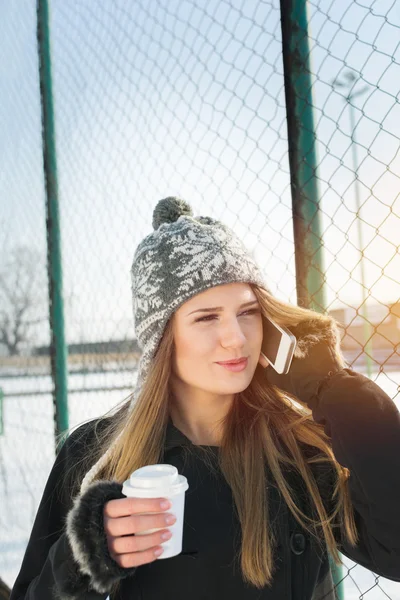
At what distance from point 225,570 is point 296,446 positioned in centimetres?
38

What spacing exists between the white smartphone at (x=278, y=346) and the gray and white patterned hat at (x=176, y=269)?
147mm

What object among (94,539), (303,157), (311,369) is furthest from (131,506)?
(303,157)

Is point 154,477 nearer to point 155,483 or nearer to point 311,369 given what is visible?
point 155,483

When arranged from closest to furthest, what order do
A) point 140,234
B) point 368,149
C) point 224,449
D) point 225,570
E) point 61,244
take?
point 225,570, point 368,149, point 224,449, point 140,234, point 61,244

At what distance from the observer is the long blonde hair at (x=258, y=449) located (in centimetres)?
135

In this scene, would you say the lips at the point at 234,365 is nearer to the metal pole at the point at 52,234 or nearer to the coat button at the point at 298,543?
the coat button at the point at 298,543

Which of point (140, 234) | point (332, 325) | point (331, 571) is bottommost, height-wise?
point (331, 571)

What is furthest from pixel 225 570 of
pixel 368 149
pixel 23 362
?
pixel 23 362

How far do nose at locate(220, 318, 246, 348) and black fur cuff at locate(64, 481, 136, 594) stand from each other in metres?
0.48

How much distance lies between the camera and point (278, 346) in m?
1.54

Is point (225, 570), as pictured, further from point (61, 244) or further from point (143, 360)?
point (61, 244)

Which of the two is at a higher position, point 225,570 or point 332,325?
point 332,325

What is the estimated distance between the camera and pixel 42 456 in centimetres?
353

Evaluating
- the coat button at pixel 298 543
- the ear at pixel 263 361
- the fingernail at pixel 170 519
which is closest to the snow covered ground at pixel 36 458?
the ear at pixel 263 361
